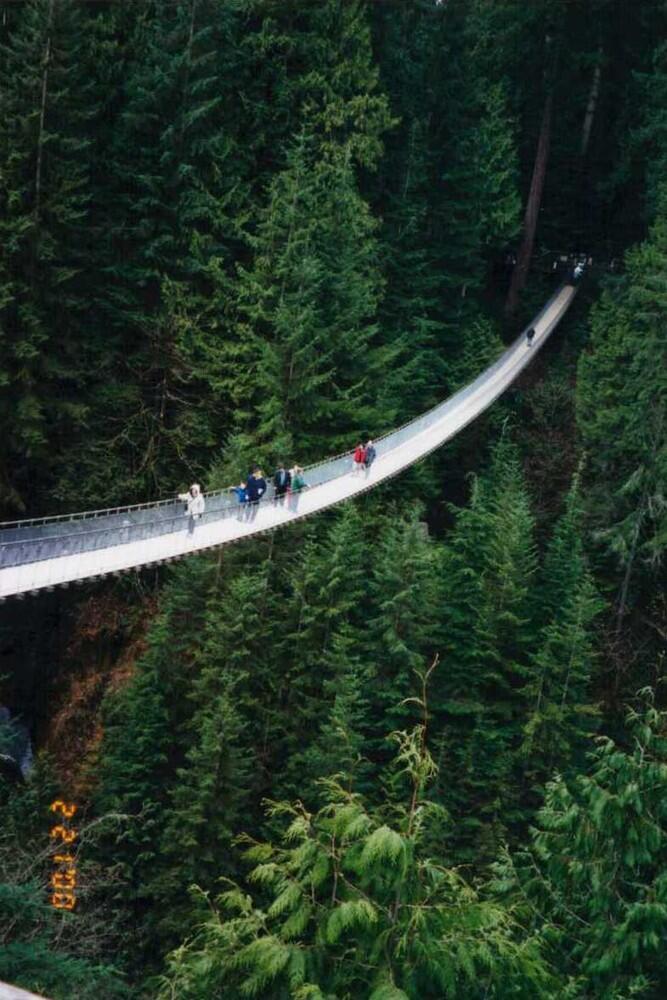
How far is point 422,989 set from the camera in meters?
6.64

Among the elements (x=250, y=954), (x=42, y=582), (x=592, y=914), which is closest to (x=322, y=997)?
(x=250, y=954)

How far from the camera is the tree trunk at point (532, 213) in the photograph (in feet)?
112

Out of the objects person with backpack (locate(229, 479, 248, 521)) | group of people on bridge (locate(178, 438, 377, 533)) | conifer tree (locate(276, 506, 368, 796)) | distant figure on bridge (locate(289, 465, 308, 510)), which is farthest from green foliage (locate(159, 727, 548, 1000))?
A: distant figure on bridge (locate(289, 465, 308, 510))

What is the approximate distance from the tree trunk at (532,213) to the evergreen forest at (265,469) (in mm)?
5664

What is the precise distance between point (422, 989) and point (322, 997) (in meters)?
1.16

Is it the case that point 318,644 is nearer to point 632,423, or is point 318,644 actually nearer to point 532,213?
point 632,423

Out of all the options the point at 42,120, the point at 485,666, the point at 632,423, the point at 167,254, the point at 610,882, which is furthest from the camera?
the point at 167,254

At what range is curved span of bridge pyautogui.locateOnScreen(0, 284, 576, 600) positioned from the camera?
13422mm

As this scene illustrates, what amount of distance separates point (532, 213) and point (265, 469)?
711 inches

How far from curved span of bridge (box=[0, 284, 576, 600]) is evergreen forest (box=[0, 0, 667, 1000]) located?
3.25 ft

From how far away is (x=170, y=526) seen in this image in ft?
52.5

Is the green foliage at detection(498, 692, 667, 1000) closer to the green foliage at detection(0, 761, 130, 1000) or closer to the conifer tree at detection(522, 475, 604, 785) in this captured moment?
the green foliage at detection(0, 761, 130, 1000)

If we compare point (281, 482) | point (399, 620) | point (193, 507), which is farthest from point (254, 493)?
point (399, 620)

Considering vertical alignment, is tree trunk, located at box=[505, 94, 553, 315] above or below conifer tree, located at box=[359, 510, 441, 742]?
above
